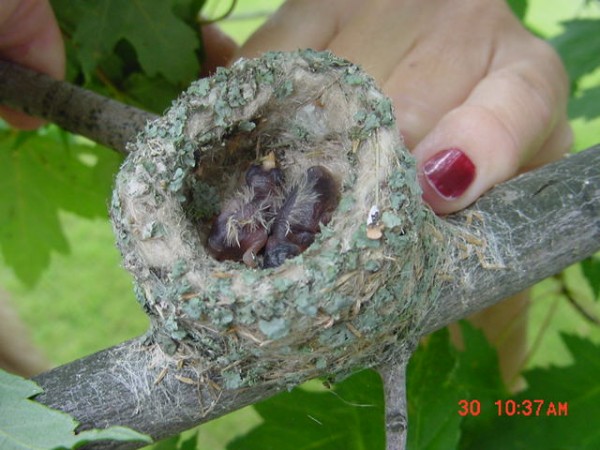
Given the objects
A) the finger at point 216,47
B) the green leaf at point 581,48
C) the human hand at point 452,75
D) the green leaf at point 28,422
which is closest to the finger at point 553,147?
the human hand at point 452,75

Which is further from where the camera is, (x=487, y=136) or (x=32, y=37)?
(x=32, y=37)

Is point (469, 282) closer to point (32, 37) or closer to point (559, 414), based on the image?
point (559, 414)

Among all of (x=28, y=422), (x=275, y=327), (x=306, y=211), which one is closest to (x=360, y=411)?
(x=306, y=211)

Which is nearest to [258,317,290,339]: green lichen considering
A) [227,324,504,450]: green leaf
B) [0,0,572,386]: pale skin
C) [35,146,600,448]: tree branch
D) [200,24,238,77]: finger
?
[35,146,600,448]: tree branch

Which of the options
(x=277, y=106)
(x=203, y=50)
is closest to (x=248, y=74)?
(x=277, y=106)

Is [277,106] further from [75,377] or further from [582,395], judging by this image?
[582,395]

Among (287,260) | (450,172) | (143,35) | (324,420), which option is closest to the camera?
(287,260)

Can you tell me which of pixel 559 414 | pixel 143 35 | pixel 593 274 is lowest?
pixel 559 414
